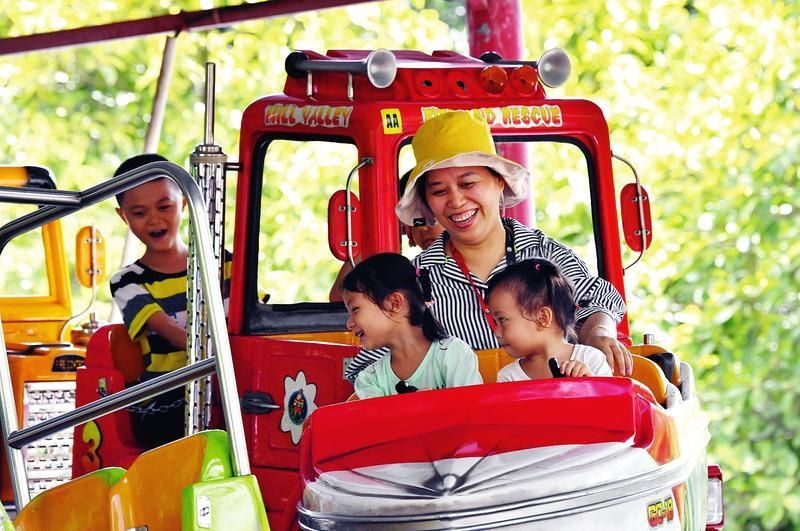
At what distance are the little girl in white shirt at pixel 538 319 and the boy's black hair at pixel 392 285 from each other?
234 millimetres

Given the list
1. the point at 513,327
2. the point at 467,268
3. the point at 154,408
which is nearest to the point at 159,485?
the point at 513,327

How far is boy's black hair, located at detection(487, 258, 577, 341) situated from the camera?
10.4ft

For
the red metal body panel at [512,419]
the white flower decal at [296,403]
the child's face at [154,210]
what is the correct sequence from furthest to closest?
the child's face at [154,210], the white flower decal at [296,403], the red metal body panel at [512,419]

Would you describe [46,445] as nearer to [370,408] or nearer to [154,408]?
[154,408]

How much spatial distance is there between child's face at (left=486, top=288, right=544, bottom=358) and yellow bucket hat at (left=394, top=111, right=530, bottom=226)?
1.79ft

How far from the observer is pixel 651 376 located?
11.4ft

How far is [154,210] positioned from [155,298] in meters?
0.33

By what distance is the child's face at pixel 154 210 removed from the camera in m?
4.84

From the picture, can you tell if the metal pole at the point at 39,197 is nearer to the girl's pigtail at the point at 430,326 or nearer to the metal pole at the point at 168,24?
the girl's pigtail at the point at 430,326

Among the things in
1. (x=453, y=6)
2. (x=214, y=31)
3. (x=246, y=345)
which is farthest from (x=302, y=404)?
(x=453, y=6)

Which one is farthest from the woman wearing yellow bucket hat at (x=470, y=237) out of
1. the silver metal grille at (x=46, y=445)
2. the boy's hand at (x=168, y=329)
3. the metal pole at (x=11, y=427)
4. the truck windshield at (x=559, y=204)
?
the truck windshield at (x=559, y=204)

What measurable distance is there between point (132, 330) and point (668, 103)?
197 inches

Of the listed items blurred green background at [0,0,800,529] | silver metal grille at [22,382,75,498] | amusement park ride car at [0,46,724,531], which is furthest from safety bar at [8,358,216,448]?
blurred green background at [0,0,800,529]

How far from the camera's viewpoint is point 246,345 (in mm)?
4266
